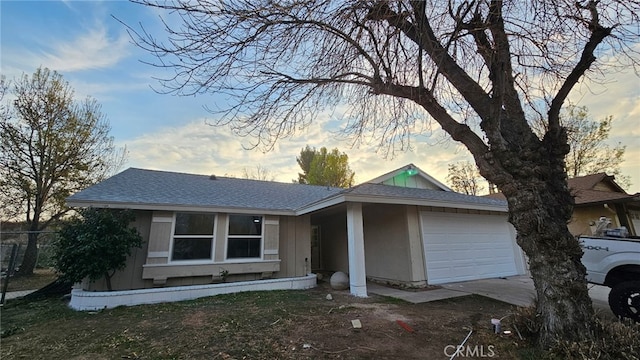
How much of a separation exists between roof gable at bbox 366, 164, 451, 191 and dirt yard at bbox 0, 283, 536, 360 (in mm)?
5074

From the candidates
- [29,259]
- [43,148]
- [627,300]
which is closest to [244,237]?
[627,300]

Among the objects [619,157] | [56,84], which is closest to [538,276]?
[56,84]

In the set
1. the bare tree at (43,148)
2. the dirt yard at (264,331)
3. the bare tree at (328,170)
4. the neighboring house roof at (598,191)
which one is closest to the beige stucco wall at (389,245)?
the dirt yard at (264,331)

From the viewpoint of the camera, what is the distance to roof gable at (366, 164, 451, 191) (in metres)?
10.4

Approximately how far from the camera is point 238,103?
443 cm

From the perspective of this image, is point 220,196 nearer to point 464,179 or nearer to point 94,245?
point 94,245

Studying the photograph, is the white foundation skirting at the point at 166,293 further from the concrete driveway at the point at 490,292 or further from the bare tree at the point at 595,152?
the bare tree at the point at 595,152

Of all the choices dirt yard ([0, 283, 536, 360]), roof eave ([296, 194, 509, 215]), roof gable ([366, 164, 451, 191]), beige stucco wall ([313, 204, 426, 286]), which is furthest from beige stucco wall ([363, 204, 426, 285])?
dirt yard ([0, 283, 536, 360])

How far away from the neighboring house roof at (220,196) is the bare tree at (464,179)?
1615 centimetres

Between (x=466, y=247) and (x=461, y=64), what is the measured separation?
5.99m

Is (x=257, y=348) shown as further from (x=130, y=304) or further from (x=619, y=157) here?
(x=619, y=157)

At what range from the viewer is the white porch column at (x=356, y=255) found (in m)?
6.55
